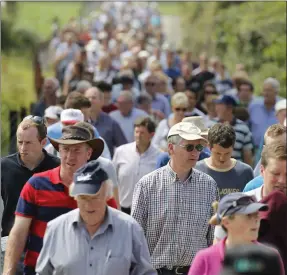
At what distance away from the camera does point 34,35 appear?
2995 centimetres

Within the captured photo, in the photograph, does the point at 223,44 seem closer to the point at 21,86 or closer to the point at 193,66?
the point at 193,66

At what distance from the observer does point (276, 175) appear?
7391mm

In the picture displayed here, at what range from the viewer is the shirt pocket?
7.33 meters

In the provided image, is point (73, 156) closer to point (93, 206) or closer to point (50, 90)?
point (93, 206)

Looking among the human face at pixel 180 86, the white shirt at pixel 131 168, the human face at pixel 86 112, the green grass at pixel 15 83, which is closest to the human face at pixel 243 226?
the white shirt at pixel 131 168

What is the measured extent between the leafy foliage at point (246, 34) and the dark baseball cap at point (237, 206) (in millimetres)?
17177

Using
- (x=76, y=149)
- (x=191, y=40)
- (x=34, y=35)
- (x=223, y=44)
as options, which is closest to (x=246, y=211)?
(x=76, y=149)

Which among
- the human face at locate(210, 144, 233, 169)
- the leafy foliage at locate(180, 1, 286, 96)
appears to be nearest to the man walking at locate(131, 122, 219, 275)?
the human face at locate(210, 144, 233, 169)

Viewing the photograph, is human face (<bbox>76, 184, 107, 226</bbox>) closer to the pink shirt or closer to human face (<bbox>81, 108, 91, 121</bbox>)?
the pink shirt

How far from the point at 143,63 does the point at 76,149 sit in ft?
68.9

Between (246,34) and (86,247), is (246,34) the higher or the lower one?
the lower one

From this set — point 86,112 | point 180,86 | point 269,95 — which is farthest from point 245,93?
point 86,112

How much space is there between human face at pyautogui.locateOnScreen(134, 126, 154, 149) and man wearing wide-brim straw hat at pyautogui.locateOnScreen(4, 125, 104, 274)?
4.91 metres

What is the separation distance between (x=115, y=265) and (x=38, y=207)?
1156 millimetres
